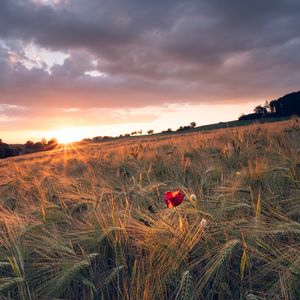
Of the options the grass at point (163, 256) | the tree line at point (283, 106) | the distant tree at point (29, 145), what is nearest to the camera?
the grass at point (163, 256)

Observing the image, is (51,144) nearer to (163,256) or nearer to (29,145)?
(29,145)

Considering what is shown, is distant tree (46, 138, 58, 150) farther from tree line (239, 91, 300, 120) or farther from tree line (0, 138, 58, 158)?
tree line (239, 91, 300, 120)

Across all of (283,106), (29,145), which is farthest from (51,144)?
(283,106)

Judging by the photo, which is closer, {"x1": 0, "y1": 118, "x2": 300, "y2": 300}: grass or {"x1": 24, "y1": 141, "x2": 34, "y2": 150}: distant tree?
{"x1": 0, "y1": 118, "x2": 300, "y2": 300}: grass

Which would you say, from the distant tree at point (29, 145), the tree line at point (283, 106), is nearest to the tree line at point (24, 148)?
the distant tree at point (29, 145)

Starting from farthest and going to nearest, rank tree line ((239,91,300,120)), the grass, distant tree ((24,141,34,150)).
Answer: distant tree ((24,141,34,150)), tree line ((239,91,300,120)), the grass

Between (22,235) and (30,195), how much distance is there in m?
1.72

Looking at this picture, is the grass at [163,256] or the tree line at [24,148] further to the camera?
the tree line at [24,148]

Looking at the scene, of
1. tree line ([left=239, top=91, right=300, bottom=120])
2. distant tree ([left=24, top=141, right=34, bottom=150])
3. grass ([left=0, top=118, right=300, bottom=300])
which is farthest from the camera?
distant tree ([left=24, top=141, right=34, bottom=150])

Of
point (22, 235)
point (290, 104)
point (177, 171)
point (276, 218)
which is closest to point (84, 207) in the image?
point (22, 235)

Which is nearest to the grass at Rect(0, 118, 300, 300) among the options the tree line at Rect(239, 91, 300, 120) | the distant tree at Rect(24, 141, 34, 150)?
the tree line at Rect(239, 91, 300, 120)

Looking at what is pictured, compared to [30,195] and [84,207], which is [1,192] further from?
[84,207]

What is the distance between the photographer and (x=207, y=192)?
8.52 ft

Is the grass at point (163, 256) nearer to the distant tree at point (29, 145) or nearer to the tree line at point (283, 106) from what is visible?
the tree line at point (283, 106)
